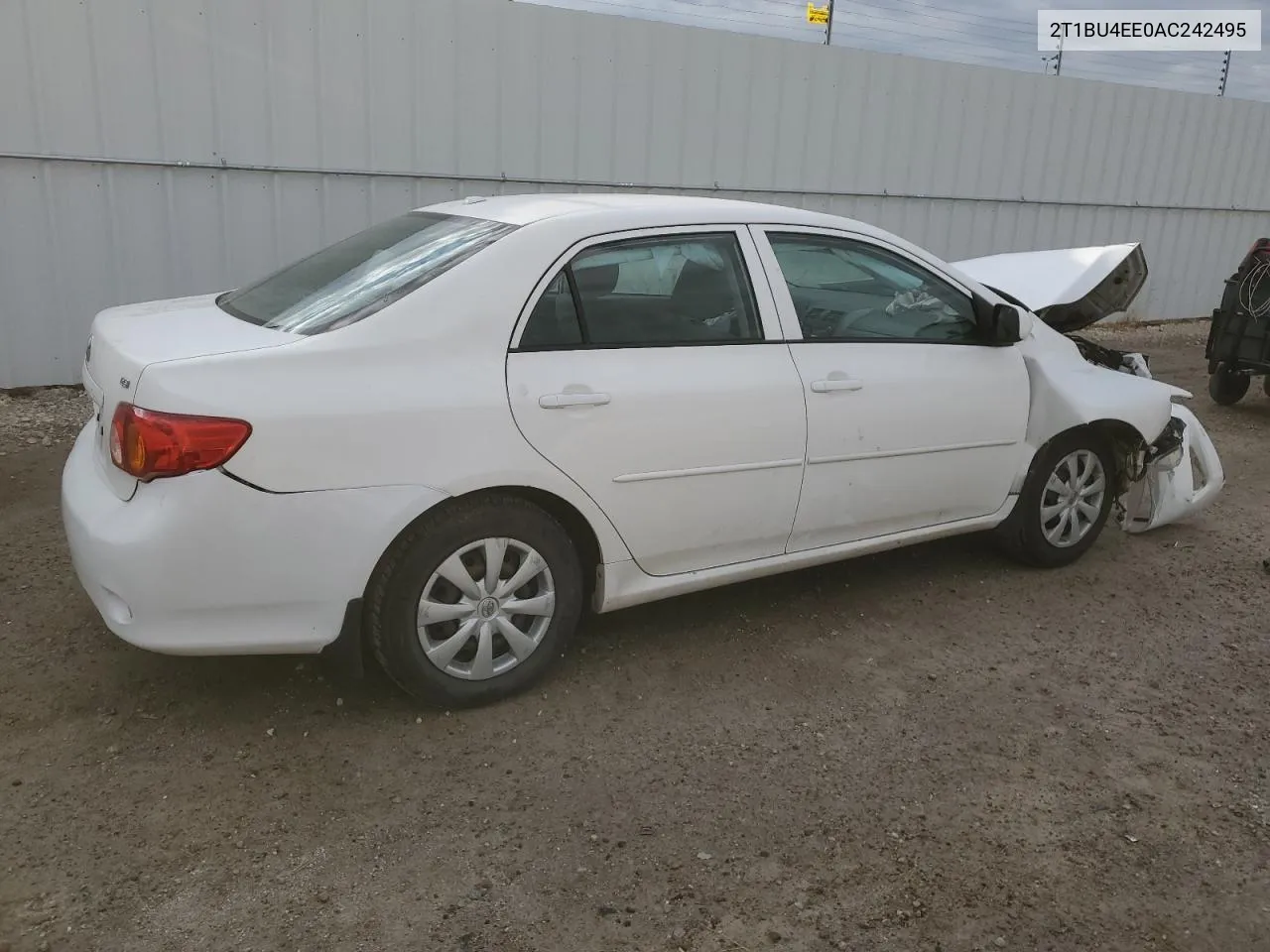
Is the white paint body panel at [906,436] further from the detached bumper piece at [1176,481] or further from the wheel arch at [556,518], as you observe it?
the detached bumper piece at [1176,481]

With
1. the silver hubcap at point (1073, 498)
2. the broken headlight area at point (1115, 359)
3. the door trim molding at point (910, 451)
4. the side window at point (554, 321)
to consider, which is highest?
the side window at point (554, 321)

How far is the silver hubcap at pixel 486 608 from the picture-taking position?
3180 mm

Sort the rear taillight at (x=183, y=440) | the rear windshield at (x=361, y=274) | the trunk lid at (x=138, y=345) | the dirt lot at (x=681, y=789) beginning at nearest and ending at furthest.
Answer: the dirt lot at (x=681, y=789) < the rear taillight at (x=183, y=440) < the trunk lid at (x=138, y=345) < the rear windshield at (x=361, y=274)

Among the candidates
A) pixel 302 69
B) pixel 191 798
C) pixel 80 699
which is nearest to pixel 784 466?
pixel 191 798

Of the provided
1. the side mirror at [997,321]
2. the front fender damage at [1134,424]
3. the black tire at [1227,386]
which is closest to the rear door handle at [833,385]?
the side mirror at [997,321]

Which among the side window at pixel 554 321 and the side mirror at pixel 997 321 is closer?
the side window at pixel 554 321

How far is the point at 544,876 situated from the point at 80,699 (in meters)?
1.75

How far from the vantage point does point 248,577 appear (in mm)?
2893

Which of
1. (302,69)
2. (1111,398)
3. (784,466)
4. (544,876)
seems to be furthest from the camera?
(302,69)

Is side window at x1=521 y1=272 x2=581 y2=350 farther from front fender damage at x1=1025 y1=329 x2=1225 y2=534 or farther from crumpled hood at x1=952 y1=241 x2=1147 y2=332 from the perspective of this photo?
crumpled hood at x1=952 y1=241 x2=1147 y2=332

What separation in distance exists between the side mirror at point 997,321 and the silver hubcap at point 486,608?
2145 millimetres

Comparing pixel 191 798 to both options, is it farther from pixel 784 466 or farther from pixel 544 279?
pixel 784 466

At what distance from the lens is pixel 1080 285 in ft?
17.2

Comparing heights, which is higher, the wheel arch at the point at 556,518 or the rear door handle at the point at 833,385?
the rear door handle at the point at 833,385
